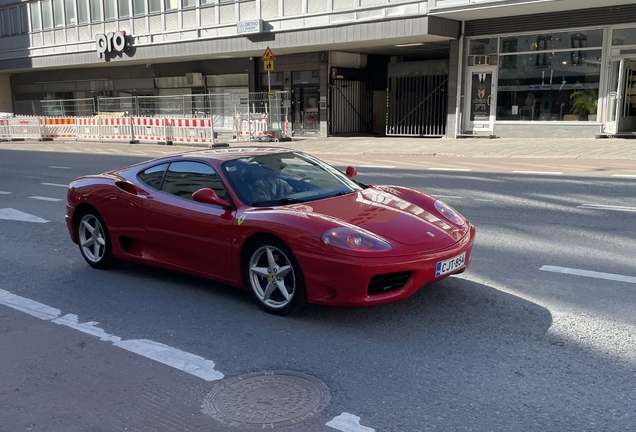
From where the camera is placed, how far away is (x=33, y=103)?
37.1 m

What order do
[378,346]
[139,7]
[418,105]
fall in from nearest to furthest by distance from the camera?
[378,346], [418,105], [139,7]

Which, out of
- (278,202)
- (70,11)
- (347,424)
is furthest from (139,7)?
(347,424)

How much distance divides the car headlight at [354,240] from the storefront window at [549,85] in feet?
58.2

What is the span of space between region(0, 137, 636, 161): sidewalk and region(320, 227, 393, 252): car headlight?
12.2 m

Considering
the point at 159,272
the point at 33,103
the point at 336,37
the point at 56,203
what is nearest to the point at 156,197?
A: the point at 159,272

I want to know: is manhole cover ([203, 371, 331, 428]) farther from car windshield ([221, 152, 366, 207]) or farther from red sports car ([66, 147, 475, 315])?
car windshield ([221, 152, 366, 207])

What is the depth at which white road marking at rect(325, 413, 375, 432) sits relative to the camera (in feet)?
10.6

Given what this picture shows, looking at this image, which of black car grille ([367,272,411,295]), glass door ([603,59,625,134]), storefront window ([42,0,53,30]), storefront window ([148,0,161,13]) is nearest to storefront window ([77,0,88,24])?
storefront window ([42,0,53,30])

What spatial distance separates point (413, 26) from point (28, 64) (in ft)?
A: 92.0

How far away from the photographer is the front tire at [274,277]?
15.6ft

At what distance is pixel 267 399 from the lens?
3582 mm

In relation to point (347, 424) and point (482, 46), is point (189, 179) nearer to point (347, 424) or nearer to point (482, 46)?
point (347, 424)

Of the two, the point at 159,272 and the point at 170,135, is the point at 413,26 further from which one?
the point at 159,272

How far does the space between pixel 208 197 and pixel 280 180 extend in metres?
0.72
